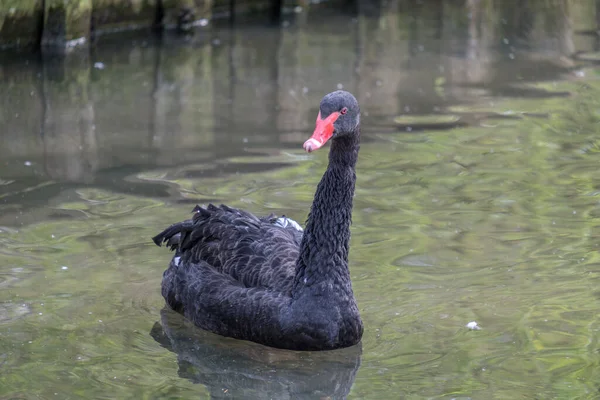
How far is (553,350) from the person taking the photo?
5.67 metres

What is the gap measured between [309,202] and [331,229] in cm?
217

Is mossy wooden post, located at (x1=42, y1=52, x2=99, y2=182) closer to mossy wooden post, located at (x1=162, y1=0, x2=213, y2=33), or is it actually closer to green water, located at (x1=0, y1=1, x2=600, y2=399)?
green water, located at (x1=0, y1=1, x2=600, y2=399)

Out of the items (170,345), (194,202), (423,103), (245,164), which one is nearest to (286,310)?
(170,345)

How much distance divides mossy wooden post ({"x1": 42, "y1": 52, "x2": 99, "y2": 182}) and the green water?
4cm

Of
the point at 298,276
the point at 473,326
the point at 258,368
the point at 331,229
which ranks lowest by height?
the point at 258,368

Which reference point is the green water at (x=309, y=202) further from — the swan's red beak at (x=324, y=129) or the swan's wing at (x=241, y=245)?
the swan's red beak at (x=324, y=129)

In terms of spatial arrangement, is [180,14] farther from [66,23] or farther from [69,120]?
[69,120]

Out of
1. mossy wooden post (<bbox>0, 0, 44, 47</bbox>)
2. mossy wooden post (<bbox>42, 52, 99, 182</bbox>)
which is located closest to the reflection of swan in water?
mossy wooden post (<bbox>42, 52, 99, 182</bbox>)

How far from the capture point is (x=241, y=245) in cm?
619

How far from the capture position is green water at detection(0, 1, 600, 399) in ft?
18.1

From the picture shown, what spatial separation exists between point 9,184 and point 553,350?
4677 millimetres

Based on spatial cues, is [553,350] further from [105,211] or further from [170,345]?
[105,211]

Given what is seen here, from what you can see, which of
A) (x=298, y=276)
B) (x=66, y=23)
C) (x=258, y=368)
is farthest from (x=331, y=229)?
(x=66, y=23)

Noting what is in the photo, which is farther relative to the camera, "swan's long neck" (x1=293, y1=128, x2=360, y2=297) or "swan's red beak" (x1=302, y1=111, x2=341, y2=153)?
"swan's long neck" (x1=293, y1=128, x2=360, y2=297)
